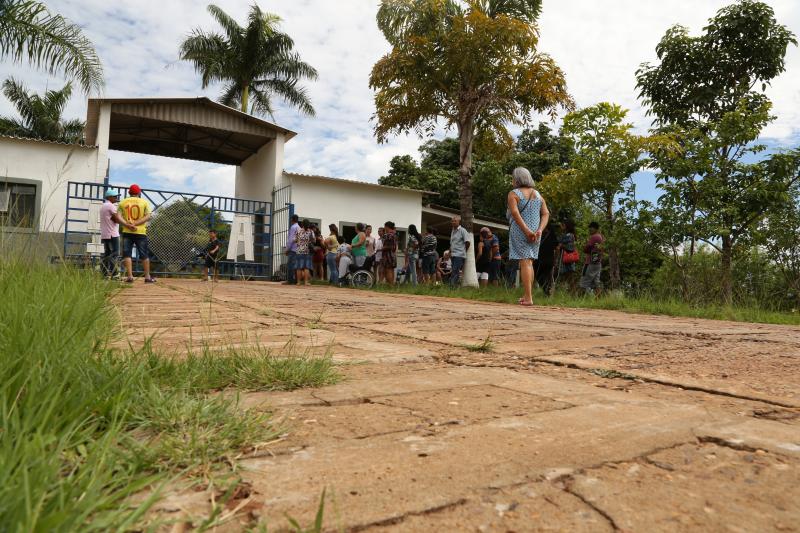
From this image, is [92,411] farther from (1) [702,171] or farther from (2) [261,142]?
(2) [261,142]

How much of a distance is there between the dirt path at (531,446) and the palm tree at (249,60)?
2482cm

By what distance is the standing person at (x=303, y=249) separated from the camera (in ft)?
39.3

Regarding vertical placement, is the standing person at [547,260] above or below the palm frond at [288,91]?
below

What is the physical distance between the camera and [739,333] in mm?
3898

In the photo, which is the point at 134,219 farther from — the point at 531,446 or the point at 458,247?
the point at 531,446

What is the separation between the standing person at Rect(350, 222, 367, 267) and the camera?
12.6 meters

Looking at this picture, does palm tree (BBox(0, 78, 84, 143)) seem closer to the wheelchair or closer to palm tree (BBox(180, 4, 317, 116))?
palm tree (BBox(180, 4, 317, 116))

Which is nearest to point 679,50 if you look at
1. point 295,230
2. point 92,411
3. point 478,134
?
point 478,134

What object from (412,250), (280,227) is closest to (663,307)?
(412,250)

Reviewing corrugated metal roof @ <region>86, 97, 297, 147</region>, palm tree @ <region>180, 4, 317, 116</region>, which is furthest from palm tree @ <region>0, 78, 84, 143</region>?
corrugated metal roof @ <region>86, 97, 297, 147</region>

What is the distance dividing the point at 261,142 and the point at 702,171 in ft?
41.9

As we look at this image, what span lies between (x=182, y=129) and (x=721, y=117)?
14.0 m

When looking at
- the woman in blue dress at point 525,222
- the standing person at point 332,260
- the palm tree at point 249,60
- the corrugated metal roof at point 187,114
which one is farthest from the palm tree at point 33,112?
the woman in blue dress at point 525,222

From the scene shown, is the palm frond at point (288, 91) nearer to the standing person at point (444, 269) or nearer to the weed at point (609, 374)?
the standing person at point (444, 269)
